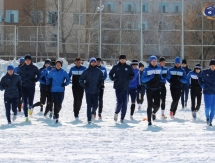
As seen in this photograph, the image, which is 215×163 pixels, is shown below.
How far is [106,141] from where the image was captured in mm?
10992

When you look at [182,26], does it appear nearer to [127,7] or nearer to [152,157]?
[127,7]

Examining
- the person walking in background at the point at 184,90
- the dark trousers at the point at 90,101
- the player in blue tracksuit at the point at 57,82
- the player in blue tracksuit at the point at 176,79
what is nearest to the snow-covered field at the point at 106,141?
the dark trousers at the point at 90,101

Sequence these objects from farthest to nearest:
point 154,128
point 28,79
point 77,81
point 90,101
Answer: point 77,81 < point 28,79 < point 90,101 < point 154,128

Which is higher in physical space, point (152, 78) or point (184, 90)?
point (152, 78)

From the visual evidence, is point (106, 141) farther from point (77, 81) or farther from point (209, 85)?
point (77, 81)

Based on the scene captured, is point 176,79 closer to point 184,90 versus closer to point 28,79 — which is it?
point 184,90

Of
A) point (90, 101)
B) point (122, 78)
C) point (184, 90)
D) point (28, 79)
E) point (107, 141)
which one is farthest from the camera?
point (184, 90)

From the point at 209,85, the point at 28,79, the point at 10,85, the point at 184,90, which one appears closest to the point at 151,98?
the point at 209,85

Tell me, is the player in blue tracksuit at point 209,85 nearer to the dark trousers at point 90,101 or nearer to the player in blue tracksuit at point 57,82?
the dark trousers at point 90,101

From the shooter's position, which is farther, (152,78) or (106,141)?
(152,78)

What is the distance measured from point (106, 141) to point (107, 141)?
2cm

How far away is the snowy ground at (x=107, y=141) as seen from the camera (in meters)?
9.20

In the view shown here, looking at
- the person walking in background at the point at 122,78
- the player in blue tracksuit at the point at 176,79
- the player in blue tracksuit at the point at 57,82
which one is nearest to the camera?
the player in blue tracksuit at the point at 57,82

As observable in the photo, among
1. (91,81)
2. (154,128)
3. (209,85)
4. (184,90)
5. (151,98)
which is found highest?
(91,81)
